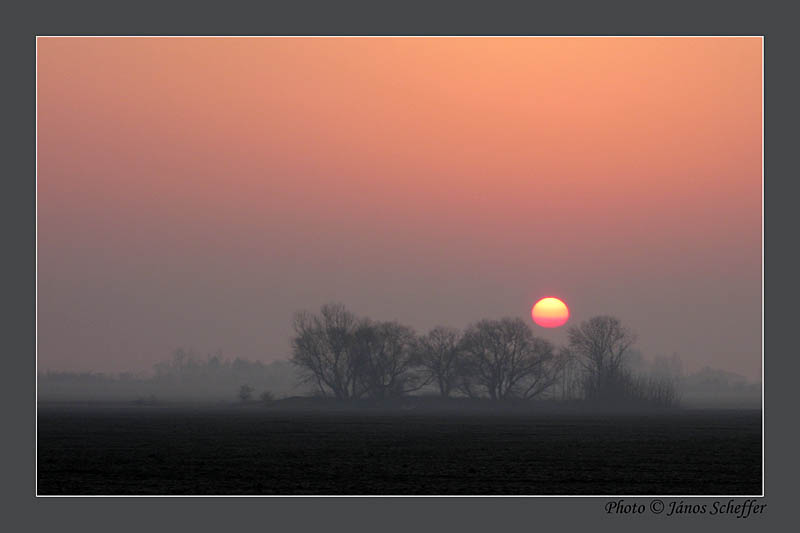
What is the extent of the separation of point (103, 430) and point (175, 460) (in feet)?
90.2

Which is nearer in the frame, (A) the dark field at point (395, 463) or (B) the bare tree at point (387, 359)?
(A) the dark field at point (395, 463)

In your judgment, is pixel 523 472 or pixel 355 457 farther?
pixel 355 457

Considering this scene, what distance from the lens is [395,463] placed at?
46031 mm

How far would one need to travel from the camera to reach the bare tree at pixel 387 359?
549 ft

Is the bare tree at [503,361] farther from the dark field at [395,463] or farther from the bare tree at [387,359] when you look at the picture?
the dark field at [395,463]

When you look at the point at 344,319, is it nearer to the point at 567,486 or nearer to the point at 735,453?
the point at 735,453

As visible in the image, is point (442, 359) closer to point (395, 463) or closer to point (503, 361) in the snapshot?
point (503, 361)

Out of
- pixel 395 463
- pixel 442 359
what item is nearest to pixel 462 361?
pixel 442 359

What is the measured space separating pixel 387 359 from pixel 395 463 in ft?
406

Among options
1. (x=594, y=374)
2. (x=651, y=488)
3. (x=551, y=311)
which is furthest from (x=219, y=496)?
(x=594, y=374)

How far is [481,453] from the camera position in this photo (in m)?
52.4

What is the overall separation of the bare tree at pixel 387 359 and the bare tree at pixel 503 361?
7452 mm

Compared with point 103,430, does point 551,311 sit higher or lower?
higher

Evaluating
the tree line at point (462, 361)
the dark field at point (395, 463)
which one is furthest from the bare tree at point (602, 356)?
Answer: the dark field at point (395, 463)
